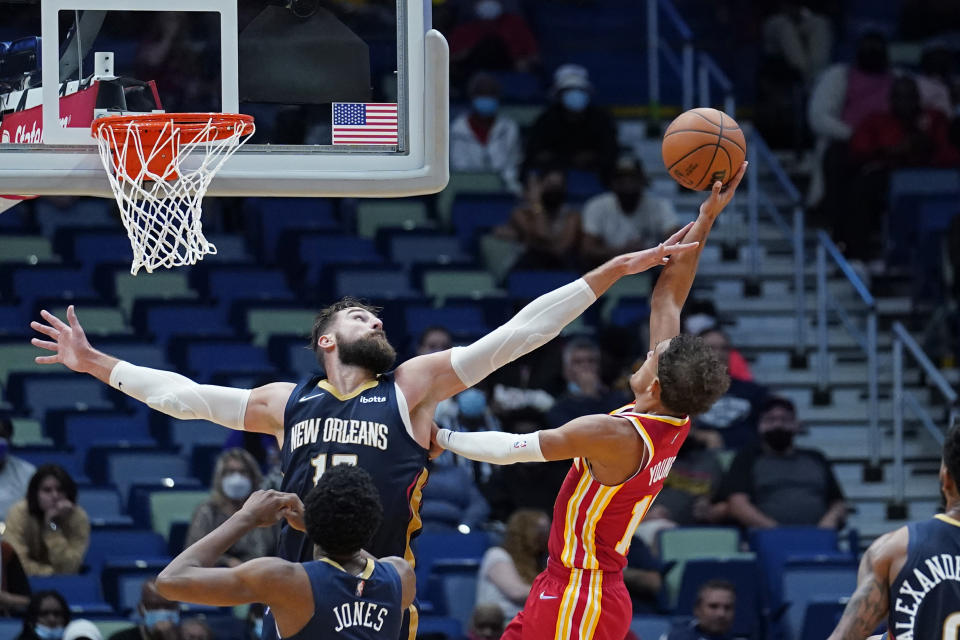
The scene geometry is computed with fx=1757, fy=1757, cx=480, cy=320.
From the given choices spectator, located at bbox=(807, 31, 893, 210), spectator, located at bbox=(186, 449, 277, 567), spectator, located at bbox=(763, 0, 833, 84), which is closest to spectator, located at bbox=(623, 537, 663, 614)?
spectator, located at bbox=(186, 449, 277, 567)

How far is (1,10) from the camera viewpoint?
6664mm

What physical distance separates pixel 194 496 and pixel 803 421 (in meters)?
4.76

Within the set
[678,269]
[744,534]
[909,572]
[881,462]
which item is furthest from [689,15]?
[909,572]

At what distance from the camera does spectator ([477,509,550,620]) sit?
360 inches

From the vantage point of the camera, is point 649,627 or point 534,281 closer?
point 649,627

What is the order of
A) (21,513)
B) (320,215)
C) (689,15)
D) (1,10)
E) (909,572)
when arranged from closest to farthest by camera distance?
(909,572) → (1,10) → (21,513) → (320,215) → (689,15)

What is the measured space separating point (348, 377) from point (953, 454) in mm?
2082

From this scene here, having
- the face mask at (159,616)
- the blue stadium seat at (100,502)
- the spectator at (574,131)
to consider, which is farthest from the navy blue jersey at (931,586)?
the spectator at (574,131)

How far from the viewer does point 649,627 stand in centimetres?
901

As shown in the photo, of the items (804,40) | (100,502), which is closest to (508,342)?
(100,502)

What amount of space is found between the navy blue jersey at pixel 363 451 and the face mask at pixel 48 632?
272 centimetres

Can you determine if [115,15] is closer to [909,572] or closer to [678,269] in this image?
[678,269]

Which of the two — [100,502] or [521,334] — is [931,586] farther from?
[100,502]

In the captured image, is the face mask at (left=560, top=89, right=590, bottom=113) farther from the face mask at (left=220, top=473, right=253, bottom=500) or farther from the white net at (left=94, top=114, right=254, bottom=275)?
the white net at (left=94, top=114, right=254, bottom=275)
